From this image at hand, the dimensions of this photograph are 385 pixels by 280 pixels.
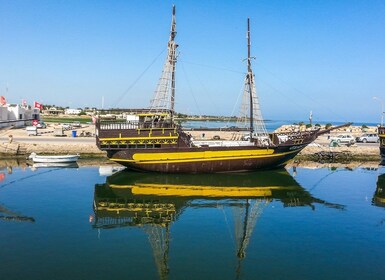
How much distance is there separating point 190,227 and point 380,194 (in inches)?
675

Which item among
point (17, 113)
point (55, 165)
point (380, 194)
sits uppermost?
point (17, 113)

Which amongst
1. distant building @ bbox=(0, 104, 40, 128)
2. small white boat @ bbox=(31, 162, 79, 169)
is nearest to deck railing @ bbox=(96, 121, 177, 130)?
small white boat @ bbox=(31, 162, 79, 169)

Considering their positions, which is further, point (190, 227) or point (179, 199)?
point (179, 199)

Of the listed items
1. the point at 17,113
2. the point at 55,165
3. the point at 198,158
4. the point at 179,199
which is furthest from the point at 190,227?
the point at 17,113

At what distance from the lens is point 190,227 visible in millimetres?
20297

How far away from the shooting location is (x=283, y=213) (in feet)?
76.5

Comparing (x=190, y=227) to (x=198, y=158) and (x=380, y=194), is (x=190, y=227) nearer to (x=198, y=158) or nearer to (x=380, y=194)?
(x=198, y=158)

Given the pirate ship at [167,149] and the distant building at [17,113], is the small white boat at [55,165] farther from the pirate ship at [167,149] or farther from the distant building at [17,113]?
the distant building at [17,113]

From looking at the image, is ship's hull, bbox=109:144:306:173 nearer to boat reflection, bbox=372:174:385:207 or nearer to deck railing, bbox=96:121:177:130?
deck railing, bbox=96:121:177:130

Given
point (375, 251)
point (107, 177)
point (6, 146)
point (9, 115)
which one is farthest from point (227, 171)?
point (9, 115)

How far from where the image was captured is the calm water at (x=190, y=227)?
14.8 meters

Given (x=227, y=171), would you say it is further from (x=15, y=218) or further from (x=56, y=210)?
(x=15, y=218)

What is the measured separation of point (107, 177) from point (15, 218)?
13394mm

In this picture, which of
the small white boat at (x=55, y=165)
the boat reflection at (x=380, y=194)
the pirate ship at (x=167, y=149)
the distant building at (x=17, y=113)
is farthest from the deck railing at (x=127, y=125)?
the distant building at (x=17, y=113)
